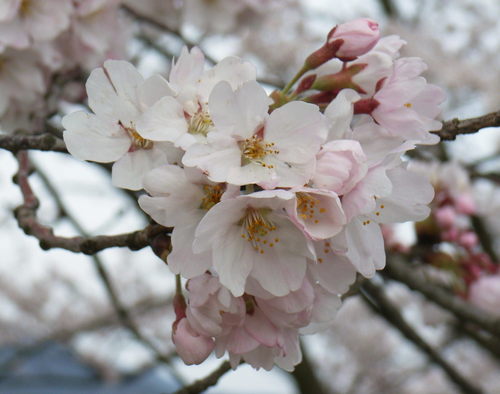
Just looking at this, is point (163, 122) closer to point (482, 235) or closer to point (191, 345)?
point (191, 345)

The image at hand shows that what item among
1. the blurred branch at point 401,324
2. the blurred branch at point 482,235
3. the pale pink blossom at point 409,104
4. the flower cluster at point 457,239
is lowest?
the blurred branch at point 482,235

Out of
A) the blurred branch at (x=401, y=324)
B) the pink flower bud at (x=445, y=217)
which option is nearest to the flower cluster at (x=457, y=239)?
the pink flower bud at (x=445, y=217)

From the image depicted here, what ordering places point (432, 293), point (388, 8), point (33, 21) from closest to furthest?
point (33, 21) → point (432, 293) → point (388, 8)

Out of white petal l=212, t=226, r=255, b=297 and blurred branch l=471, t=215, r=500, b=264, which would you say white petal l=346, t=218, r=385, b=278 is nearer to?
white petal l=212, t=226, r=255, b=297

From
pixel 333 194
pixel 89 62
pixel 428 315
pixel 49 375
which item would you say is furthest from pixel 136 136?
pixel 49 375

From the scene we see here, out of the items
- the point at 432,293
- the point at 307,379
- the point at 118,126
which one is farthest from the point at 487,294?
the point at 118,126

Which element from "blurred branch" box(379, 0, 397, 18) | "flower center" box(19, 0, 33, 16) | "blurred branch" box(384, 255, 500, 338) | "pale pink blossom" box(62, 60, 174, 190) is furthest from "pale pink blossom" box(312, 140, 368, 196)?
"blurred branch" box(379, 0, 397, 18)

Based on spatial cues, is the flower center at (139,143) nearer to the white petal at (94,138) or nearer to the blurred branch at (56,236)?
the white petal at (94,138)
